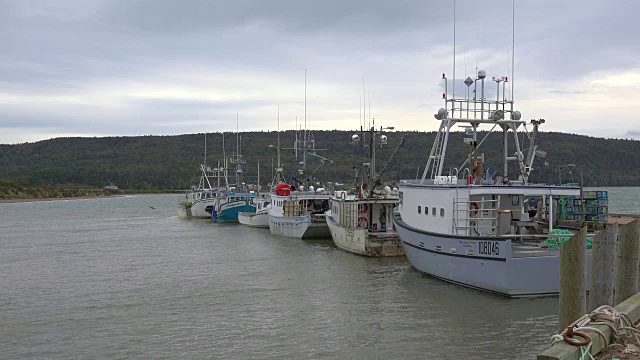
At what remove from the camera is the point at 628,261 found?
10.2 meters

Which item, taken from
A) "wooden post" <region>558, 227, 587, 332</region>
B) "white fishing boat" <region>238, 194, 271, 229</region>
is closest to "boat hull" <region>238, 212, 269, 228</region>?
"white fishing boat" <region>238, 194, 271, 229</region>

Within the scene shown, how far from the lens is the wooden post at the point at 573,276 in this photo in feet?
28.3

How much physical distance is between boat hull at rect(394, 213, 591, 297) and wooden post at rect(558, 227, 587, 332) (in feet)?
28.6

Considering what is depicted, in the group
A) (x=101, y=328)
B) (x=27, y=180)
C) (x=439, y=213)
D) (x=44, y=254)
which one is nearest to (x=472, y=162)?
(x=439, y=213)

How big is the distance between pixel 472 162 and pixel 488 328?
8.10 meters

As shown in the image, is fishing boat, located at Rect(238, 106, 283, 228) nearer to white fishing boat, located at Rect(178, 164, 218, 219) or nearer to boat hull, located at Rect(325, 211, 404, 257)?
white fishing boat, located at Rect(178, 164, 218, 219)

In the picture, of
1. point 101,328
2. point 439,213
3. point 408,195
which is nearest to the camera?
point 101,328

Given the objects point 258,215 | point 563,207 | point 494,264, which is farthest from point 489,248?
point 258,215

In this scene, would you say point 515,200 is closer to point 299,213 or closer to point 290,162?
point 299,213

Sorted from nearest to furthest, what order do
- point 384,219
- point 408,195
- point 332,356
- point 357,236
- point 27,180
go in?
1. point 332,356
2. point 408,195
3. point 357,236
4. point 384,219
5. point 27,180

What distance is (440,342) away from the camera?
49.4 ft

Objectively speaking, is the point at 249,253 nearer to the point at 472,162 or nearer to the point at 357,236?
the point at 357,236

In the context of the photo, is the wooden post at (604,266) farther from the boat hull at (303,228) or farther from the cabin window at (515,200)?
the boat hull at (303,228)

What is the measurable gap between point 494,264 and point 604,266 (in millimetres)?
8819
